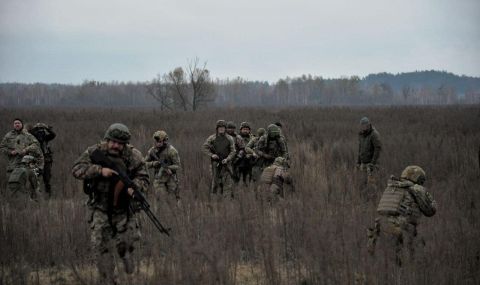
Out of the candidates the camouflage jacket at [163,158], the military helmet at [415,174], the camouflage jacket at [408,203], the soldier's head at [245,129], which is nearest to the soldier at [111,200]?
the camouflage jacket at [408,203]

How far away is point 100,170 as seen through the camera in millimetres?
4145

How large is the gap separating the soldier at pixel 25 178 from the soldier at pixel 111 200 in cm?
429

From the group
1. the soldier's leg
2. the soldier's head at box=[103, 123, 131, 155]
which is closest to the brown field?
the soldier's leg

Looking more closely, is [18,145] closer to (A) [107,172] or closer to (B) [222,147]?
(B) [222,147]

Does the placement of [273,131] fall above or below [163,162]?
above

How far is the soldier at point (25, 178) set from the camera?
8000 millimetres

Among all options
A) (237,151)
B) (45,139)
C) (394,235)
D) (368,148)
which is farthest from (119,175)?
(368,148)

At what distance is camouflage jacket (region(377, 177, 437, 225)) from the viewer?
477 cm

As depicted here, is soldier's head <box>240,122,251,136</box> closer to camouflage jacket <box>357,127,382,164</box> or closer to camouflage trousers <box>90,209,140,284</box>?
camouflage jacket <box>357,127,382,164</box>

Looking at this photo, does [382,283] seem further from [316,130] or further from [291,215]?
[316,130]

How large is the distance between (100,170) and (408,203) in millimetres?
3151

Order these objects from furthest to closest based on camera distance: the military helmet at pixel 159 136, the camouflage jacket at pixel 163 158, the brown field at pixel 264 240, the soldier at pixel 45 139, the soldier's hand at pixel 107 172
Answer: the soldier at pixel 45 139
the camouflage jacket at pixel 163 158
the military helmet at pixel 159 136
the soldier's hand at pixel 107 172
the brown field at pixel 264 240

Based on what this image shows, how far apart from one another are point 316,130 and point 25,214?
13532 millimetres

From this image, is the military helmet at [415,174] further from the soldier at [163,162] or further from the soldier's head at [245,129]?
the soldier's head at [245,129]
